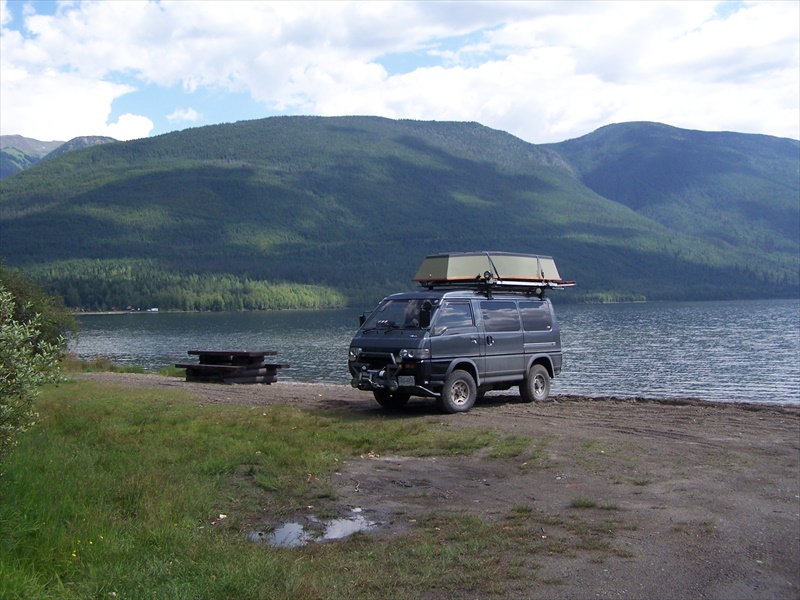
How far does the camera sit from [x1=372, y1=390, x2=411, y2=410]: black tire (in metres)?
18.4

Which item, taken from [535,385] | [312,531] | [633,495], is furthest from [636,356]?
[312,531]

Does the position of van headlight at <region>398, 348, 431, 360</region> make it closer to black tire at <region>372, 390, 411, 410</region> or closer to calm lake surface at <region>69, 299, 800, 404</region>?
black tire at <region>372, 390, 411, 410</region>

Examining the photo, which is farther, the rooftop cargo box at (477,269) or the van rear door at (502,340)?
the rooftop cargo box at (477,269)

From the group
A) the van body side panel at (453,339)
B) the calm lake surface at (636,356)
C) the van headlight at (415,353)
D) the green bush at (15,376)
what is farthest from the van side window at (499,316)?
the calm lake surface at (636,356)

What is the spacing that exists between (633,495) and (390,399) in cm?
879

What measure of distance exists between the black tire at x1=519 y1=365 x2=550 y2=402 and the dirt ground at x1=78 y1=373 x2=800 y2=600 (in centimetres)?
239

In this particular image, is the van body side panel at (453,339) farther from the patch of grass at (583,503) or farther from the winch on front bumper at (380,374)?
the patch of grass at (583,503)

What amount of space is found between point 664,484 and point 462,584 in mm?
4860

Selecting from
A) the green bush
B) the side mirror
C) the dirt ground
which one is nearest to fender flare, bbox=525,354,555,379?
the dirt ground

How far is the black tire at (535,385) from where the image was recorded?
19.5m

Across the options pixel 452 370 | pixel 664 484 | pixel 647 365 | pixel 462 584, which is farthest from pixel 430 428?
pixel 647 365

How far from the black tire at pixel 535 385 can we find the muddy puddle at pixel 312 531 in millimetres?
10826

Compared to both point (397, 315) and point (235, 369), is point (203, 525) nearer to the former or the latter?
point (397, 315)

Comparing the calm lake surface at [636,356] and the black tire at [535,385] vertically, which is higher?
the black tire at [535,385]
